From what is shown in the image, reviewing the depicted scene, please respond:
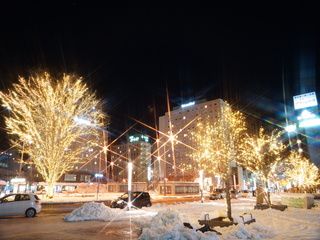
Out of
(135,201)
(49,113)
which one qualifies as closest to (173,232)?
(135,201)

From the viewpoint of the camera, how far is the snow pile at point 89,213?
43.7 feet

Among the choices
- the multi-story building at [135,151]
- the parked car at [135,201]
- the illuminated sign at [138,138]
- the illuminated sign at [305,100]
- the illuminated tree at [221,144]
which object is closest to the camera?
Result: the illuminated tree at [221,144]

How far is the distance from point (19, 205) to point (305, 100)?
98.9 meters

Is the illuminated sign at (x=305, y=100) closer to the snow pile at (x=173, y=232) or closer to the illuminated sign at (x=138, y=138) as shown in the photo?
the snow pile at (x=173, y=232)

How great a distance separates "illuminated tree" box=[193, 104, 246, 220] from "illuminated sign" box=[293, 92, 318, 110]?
293 ft

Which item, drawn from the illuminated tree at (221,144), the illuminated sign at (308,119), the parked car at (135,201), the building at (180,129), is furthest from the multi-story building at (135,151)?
the illuminated tree at (221,144)

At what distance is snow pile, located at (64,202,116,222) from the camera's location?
43.7 ft

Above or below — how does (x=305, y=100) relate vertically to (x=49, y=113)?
above

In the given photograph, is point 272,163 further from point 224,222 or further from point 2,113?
point 2,113

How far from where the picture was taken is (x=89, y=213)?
13.9 meters

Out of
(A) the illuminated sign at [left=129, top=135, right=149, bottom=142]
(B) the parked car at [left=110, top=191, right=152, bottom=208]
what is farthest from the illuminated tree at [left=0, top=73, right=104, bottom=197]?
(A) the illuminated sign at [left=129, top=135, right=149, bottom=142]

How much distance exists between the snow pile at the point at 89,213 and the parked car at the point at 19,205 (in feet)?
10.1

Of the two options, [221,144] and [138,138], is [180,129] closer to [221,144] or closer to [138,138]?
[138,138]

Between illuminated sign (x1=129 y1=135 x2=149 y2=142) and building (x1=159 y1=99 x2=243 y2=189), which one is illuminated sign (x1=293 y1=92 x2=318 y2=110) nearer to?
building (x1=159 y1=99 x2=243 y2=189)
